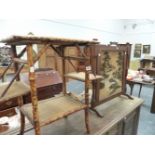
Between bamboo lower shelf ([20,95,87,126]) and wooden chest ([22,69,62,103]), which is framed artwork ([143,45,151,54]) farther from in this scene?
bamboo lower shelf ([20,95,87,126])

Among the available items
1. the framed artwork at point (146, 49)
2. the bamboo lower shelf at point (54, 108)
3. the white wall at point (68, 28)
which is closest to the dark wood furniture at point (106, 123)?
the bamboo lower shelf at point (54, 108)

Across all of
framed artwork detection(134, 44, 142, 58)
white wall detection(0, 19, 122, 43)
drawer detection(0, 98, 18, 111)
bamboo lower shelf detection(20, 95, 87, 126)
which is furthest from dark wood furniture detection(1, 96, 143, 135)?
framed artwork detection(134, 44, 142, 58)

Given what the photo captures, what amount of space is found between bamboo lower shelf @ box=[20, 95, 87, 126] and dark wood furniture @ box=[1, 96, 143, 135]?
309mm

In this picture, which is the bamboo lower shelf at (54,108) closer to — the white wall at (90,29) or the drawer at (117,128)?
the drawer at (117,128)

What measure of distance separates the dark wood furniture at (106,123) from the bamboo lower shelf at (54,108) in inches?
12.2

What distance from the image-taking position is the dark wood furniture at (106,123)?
1475 mm

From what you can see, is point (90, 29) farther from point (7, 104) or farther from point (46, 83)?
point (7, 104)

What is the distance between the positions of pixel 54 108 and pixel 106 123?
0.65 metres

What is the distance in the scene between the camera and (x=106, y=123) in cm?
158

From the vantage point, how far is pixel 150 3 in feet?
3.74

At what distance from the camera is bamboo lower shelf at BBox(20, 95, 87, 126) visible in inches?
44.1

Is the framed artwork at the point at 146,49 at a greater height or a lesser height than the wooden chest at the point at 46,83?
greater

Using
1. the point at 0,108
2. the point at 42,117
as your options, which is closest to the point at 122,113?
the point at 42,117

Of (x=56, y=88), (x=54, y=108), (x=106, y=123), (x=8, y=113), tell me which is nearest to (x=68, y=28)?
(x=56, y=88)
